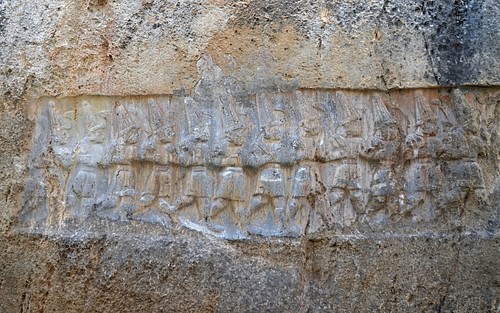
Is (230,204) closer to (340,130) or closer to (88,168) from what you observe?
(340,130)

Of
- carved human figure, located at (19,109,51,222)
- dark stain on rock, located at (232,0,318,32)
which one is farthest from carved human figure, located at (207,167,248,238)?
carved human figure, located at (19,109,51,222)

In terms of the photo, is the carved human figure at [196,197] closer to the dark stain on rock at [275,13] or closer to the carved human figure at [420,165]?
the dark stain on rock at [275,13]

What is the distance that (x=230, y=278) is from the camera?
10.5 feet

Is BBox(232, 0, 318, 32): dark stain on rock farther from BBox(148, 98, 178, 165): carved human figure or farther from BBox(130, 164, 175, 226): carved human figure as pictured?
BBox(130, 164, 175, 226): carved human figure

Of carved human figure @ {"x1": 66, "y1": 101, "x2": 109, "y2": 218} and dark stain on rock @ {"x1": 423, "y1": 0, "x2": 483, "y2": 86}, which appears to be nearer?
dark stain on rock @ {"x1": 423, "y1": 0, "x2": 483, "y2": 86}

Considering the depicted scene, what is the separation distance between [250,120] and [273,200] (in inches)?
17.2

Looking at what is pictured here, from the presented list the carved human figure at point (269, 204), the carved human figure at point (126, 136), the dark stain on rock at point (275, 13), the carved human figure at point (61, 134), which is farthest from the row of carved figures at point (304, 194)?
the dark stain on rock at point (275, 13)

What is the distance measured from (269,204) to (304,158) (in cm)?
30

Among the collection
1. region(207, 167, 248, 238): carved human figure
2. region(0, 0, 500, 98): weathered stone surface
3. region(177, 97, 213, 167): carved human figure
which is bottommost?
region(207, 167, 248, 238): carved human figure

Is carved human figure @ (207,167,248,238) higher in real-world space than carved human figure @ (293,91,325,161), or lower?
lower

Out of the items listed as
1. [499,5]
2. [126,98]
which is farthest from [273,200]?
[499,5]

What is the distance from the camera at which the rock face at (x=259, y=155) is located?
10.4ft

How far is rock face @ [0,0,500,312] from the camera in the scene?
10.4 feet

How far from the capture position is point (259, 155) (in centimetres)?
321
